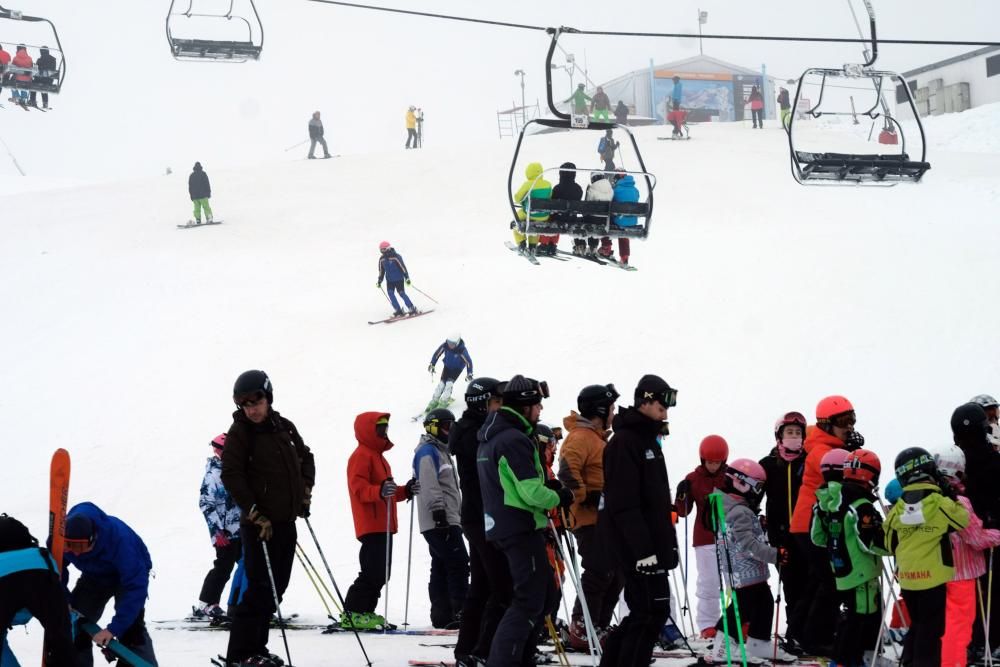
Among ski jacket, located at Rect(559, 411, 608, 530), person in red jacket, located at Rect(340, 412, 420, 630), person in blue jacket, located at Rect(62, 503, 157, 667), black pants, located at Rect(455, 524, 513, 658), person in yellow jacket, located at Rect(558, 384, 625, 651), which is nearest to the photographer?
person in blue jacket, located at Rect(62, 503, 157, 667)

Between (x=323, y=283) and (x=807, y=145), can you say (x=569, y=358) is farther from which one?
(x=807, y=145)

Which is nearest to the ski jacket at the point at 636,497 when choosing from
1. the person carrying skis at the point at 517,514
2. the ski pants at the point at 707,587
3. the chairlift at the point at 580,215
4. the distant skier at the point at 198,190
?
the person carrying skis at the point at 517,514

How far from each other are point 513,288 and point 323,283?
4.08 m

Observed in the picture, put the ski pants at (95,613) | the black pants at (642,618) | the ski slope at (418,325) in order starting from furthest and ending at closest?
the ski slope at (418,325) < the ski pants at (95,613) < the black pants at (642,618)

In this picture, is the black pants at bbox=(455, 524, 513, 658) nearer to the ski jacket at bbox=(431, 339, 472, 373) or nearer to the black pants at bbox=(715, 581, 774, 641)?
the black pants at bbox=(715, 581, 774, 641)

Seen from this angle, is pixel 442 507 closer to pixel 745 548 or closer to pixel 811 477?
pixel 745 548

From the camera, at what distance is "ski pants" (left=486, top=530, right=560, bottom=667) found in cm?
525

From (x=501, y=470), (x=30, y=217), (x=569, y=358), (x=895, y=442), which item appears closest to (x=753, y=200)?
(x=569, y=358)

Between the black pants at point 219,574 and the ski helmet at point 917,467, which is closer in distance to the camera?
the ski helmet at point 917,467

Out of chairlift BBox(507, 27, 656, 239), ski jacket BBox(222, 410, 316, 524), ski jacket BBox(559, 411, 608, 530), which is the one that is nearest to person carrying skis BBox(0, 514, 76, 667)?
ski jacket BBox(222, 410, 316, 524)

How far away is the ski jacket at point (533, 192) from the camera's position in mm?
9766

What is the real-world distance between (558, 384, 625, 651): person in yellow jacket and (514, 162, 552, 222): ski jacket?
349 centimetres

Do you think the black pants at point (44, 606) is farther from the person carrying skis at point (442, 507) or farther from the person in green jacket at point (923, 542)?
the person in green jacket at point (923, 542)

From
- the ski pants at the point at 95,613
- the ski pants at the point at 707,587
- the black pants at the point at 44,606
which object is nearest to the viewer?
the black pants at the point at 44,606
